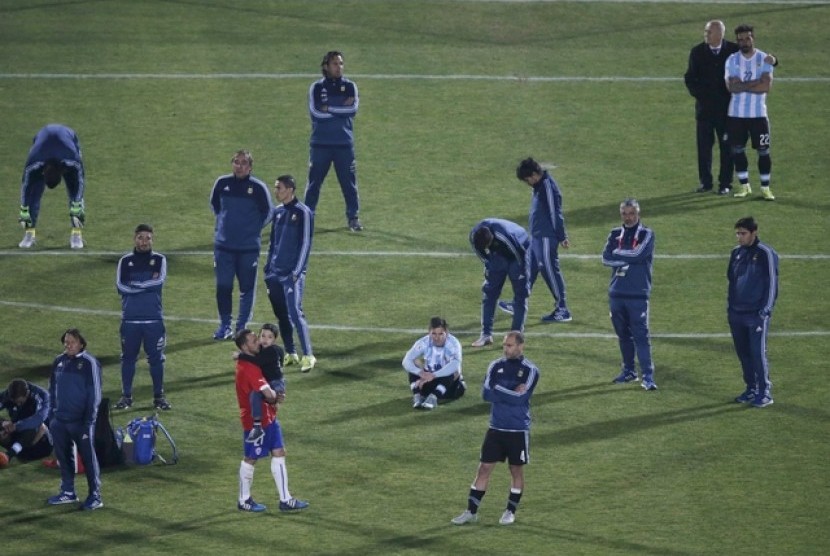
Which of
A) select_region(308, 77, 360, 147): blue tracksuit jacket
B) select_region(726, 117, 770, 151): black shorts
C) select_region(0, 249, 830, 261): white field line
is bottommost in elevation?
select_region(0, 249, 830, 261): white field line

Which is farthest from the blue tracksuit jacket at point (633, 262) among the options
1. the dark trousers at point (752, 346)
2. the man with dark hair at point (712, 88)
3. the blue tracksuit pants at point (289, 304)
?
the man with dark hair at point (712, 88)

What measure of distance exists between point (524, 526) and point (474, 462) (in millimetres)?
1741

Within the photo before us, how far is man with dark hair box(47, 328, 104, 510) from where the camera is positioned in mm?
18578

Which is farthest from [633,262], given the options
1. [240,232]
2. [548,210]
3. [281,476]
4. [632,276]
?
[281,476]

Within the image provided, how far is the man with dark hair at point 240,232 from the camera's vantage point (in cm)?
2327

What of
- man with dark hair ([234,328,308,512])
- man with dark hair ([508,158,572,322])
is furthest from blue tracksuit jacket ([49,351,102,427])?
man with dark hair ([508,158,572,322])

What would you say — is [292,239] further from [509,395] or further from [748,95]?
[748,95]

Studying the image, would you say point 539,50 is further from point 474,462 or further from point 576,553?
point 576,553

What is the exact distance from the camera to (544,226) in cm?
2375

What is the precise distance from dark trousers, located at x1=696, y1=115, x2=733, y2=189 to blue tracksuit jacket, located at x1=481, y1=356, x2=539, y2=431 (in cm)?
1152

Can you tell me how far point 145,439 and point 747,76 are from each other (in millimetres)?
12367

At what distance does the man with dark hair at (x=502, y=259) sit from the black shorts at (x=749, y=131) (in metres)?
6.80

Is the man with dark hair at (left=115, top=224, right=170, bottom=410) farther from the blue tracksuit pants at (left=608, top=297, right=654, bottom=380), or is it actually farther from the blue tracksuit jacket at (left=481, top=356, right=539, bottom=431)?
the blue tracksuit pants at (left=608, top=297, right=654, bottom=380)

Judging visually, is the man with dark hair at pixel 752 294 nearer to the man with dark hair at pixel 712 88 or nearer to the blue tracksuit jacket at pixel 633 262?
the blue tracksuit jacket at pixel 633 262
